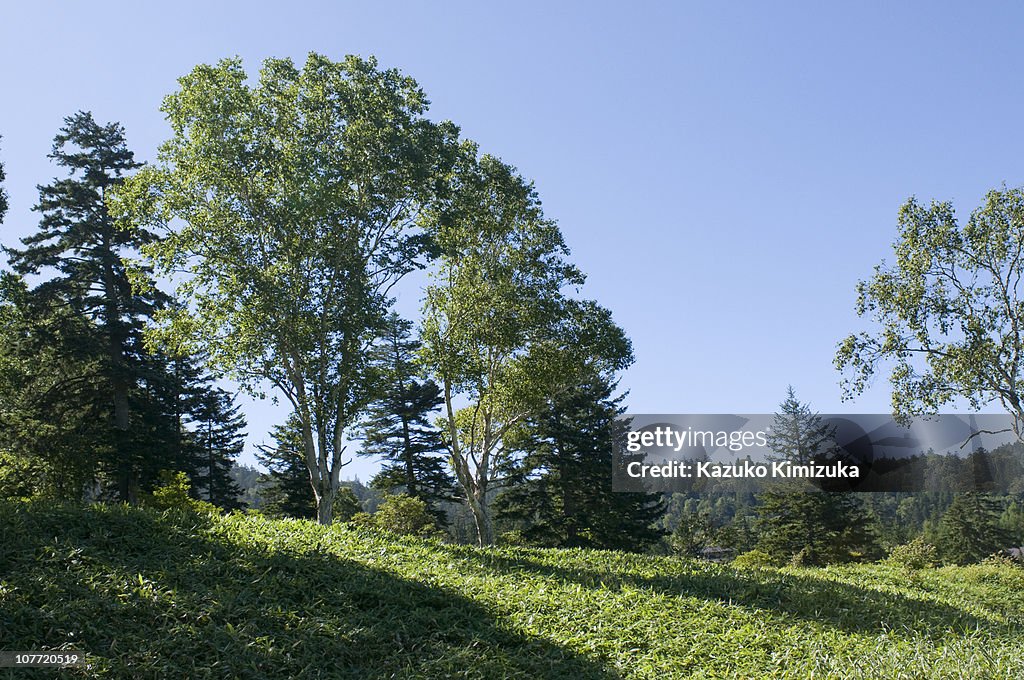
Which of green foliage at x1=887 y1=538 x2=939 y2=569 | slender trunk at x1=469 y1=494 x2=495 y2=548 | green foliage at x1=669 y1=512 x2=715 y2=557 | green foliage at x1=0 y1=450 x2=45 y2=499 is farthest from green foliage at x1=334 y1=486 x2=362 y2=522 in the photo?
green foliage at x1=887 y1=538 x2=939 y2=569

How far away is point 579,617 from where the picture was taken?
8.49 meters

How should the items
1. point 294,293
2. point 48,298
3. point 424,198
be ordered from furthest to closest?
point 48,298 → point 424,198 → point 294,293

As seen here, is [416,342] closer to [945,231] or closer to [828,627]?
[828,627]

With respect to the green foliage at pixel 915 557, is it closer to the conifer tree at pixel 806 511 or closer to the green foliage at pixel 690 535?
the conifer tree at pixel 806 511

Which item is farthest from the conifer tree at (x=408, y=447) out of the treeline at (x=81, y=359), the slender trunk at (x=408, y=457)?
the treeline at (x=81, y=359)

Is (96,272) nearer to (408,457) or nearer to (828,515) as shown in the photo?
(408,457)

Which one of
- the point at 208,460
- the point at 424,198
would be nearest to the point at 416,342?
the point at 424,198

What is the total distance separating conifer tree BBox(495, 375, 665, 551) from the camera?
32656mm

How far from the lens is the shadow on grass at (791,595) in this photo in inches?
379

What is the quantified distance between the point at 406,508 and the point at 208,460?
463 inches

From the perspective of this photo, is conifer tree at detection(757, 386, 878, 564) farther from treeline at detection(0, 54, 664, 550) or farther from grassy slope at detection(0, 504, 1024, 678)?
grassy slope at detection(0, 504, 1024, 678)

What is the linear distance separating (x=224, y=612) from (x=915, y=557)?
20067 mm

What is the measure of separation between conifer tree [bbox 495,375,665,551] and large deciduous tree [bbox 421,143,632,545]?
38.7 feet

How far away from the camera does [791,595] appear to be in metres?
10.4
